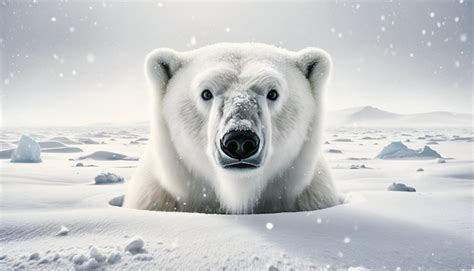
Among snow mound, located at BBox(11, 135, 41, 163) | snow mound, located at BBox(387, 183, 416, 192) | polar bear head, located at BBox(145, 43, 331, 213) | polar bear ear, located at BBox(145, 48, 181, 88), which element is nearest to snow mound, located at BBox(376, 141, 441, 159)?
snow mound, located at BBox(387, 183, 416, 192)

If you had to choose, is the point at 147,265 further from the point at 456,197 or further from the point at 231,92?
the point at 456,197

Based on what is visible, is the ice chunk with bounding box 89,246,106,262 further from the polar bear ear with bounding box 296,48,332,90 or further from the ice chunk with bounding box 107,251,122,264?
the polar bear ear with bounding box 296,48,332,90

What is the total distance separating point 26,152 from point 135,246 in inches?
299

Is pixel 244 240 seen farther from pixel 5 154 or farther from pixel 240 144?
pixel 5 154

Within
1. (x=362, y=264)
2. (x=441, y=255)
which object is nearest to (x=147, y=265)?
(x=362, y=264)

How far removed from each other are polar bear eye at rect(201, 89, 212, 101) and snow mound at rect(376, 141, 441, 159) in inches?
331

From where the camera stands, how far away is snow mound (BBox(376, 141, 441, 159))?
9.74 metres

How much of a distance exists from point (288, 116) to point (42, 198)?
1783 millimetres

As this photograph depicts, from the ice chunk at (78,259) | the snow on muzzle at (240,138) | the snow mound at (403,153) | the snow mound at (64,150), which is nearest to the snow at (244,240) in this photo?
the ice chunk at (78,259)

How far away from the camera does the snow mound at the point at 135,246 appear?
1.45m

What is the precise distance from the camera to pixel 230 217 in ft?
6.85

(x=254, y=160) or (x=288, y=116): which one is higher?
(x=288, y=116)

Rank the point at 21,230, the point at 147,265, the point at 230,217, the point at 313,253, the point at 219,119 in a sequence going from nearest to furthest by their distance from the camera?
the point at 147,265 < the point at 313,253 < the point at 21,230 < the point at 230,217 < the point at 219,119

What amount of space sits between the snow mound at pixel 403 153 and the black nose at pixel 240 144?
8.64 m
